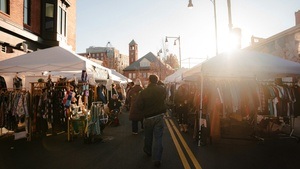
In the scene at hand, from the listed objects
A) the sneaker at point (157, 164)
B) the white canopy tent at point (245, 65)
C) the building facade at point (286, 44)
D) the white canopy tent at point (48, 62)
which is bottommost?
the sneaker at point (157, 164)

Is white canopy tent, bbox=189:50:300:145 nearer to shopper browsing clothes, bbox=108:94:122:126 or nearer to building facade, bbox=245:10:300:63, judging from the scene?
shopper browsing clothes, bbox=108:94:122:126

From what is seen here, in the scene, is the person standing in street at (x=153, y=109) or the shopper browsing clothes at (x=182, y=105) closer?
the person standing in street at (x=153, y=109)

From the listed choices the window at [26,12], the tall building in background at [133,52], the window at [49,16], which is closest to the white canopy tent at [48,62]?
the window at [26,12]

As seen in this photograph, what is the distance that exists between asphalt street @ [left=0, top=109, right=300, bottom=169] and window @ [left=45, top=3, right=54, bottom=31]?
1268 centimetres

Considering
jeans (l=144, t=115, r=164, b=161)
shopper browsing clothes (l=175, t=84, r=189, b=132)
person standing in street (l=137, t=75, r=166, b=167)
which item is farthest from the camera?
shopper browsing clothes (l=175, t=84, r=189, b=132)

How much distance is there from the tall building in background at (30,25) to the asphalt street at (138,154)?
25.1 ft

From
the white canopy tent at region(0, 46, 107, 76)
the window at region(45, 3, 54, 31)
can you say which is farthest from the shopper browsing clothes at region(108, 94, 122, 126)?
the window at region(45, 3, 54, 31)

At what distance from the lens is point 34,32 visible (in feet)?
57.2

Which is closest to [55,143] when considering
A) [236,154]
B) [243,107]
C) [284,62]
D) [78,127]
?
[78,127]

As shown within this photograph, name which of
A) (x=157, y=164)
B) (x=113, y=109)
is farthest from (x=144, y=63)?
(x=157, y=164)

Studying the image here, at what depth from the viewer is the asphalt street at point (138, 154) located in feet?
18.4

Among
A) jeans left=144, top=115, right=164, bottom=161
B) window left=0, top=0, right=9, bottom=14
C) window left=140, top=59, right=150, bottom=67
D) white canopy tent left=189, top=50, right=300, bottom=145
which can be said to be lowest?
jeans left=144, top=115, right=164, bottom=161

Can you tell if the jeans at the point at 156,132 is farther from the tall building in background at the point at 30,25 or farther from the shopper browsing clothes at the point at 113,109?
the tall building in background at the point at 30,25

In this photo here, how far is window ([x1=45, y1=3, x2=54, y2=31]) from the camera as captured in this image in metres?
18.9
